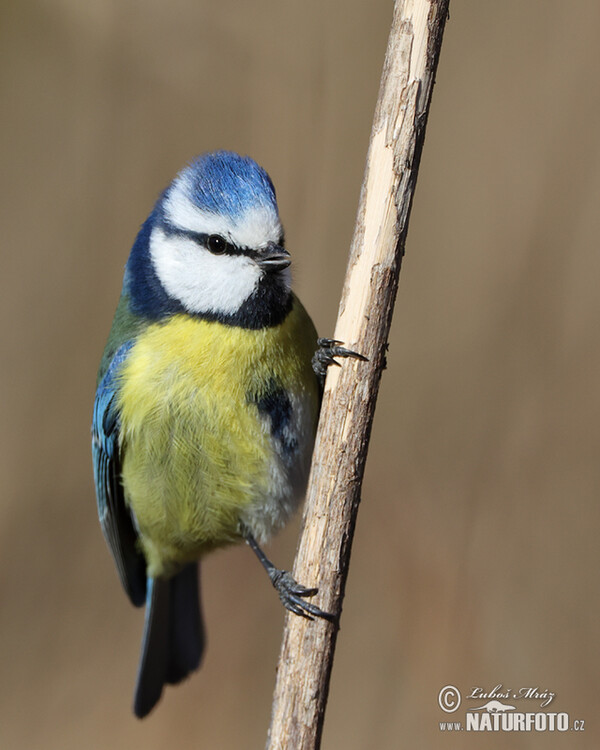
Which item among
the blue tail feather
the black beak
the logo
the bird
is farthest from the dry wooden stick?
the blue tail feather

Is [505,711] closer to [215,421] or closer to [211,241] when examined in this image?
[215,421]

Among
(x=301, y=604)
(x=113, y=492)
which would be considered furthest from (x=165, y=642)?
(x=301, y=604)

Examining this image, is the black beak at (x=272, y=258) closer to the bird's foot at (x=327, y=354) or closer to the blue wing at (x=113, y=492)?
the bird's foot at (x=327, y=354)

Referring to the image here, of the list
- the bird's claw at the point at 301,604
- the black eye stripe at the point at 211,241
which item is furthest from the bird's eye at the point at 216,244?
the bird's claw at the point at 301,604

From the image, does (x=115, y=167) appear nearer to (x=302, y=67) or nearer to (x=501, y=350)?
(x=302, y=67)

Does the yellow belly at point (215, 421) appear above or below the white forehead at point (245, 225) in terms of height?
below

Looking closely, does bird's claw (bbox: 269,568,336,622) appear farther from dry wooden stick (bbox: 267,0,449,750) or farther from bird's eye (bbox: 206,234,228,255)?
bird's eye (bbox: 206,234,228,255)

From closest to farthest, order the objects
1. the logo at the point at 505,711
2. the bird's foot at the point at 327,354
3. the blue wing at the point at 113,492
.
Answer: the bird's foot at the point at 327,354
the logo at the point at 505,711
the blue wing at the point at 113,492
